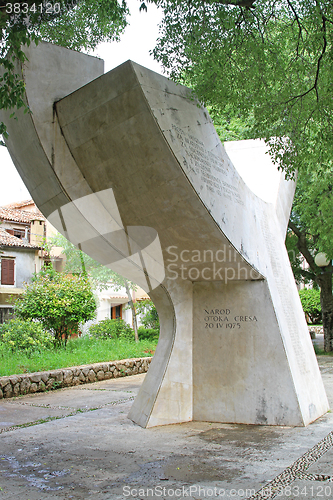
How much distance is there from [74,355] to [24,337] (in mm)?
1447

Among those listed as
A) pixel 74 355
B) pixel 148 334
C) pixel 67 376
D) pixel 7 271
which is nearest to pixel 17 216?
pixel 7 271

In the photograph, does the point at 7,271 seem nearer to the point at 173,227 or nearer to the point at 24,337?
the point at 24,337

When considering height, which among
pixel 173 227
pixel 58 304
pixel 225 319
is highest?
pixel 173 227

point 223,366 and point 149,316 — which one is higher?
point 149,316

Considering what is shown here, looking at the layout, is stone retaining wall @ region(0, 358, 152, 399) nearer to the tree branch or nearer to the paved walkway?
the paved walkway

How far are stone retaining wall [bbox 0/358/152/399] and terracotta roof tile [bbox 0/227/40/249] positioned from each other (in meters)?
14.2

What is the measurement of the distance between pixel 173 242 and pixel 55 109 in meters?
2.33

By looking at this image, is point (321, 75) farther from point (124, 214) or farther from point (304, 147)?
point (124, 214)

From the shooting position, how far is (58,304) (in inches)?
540

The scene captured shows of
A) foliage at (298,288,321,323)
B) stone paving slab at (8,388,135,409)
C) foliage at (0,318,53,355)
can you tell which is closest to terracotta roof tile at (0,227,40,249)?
foliage at (0,318,53,355)

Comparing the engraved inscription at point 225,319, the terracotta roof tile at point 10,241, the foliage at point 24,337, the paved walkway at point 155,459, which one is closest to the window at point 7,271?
the terracotta roof tile at point 10,241

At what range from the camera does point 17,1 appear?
435 centimetres

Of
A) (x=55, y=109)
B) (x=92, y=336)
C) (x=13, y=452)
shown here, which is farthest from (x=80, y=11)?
(x=92, y=336)

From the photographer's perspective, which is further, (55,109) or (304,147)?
(304,147)
